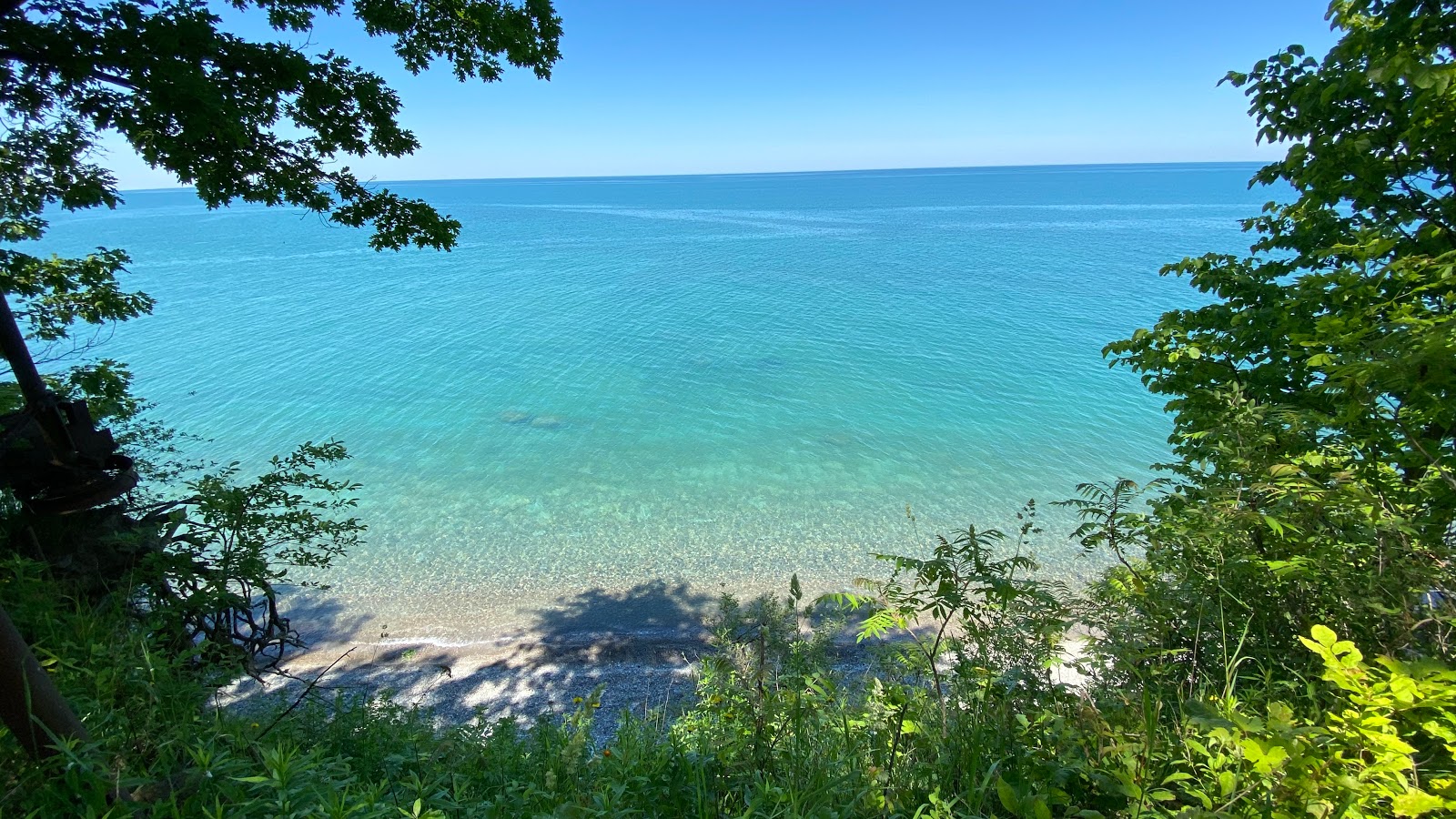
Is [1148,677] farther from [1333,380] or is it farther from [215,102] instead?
[215,102]

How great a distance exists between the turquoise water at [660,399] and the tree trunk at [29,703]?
804 centimetres

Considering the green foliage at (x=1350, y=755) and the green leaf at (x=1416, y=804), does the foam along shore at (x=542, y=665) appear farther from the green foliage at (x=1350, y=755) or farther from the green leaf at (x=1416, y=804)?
the green leaf at (x=1416, y=804)

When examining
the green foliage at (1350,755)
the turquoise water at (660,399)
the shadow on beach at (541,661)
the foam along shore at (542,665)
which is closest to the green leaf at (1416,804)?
the green foliage at (1350,755)

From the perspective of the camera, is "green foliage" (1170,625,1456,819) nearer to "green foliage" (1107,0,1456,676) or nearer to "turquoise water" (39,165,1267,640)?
"green foliage" (1107,0,1456,676)

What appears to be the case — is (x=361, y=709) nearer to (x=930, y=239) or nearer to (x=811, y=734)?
(x=811, y=734)

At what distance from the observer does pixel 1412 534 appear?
2.80 metres

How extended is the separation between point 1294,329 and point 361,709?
27.0 ft

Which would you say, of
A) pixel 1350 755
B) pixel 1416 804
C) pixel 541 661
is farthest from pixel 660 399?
pixel 1416 804

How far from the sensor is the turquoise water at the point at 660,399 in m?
12.3

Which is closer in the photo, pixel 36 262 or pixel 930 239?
pixel 36 262

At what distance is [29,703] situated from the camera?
2.16 metres

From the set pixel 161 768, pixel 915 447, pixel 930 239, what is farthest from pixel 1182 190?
pixel 161 768

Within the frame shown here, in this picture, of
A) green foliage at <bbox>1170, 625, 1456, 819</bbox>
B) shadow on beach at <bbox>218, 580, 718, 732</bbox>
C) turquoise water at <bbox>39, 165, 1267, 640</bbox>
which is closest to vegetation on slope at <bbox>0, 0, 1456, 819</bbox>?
green foliage at <bbox>1170, 625, 1456, 819</bbox>

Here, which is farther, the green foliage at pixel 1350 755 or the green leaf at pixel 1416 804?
the green foliage at pixel 1350 755
